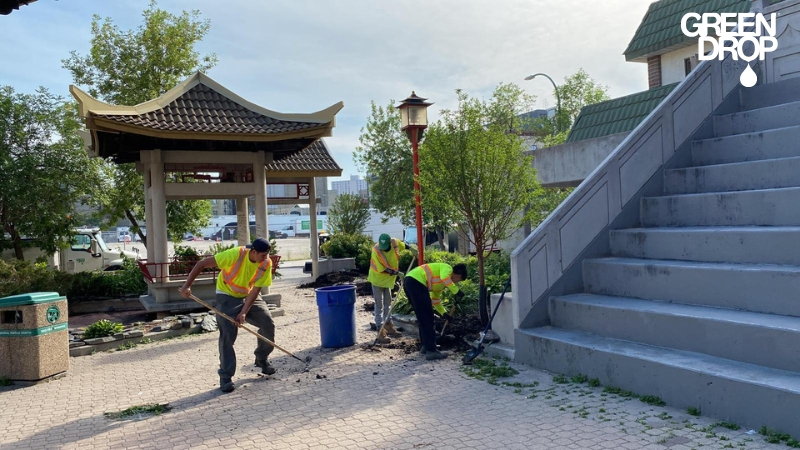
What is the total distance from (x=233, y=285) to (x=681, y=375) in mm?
4735

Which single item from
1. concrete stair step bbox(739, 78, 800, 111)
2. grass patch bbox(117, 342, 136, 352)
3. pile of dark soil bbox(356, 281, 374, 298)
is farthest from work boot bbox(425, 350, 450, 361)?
pile of dark soil bbox(356, 281, 374, 298)

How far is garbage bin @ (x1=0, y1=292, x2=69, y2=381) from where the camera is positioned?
749cm

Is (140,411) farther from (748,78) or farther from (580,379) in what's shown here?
(748,78)

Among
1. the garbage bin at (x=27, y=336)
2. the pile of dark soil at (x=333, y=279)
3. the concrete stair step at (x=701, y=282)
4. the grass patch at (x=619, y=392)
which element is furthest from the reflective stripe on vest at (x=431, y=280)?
the pile of dark soil at (x=333, y=279)

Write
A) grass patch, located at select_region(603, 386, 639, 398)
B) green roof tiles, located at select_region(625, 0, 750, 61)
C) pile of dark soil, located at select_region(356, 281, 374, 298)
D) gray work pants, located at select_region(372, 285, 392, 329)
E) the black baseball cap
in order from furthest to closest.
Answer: green roof tiles, located at select_region(625, 0, 750, 61), pile of dark soil, located at select_region(356, 281, 374, 298), gray work pants, located at select_region(372, 285, 392, 329), the black baseball cap, grass patch, located at select_region(603, 386, 639, 398)

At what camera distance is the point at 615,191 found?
24.5 feet

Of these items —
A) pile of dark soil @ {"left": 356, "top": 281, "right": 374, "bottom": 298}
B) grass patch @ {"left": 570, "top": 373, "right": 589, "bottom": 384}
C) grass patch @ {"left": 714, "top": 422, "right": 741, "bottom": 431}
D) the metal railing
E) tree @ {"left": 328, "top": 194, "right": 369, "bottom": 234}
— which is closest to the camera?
grass patch @ {"left": 714, "top": 422, "right": 741, "bottom": 431}

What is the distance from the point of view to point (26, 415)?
627 centimetres

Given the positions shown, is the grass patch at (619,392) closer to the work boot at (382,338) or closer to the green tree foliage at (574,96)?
the work boot at (382,338)

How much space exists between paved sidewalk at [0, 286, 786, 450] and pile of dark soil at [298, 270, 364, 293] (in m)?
9.61

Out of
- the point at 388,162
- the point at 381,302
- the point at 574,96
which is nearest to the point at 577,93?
the point at 574,96

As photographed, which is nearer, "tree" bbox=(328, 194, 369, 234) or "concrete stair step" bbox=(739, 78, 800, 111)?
"concrete stair step" bbox=(739, 78, 800, 111)

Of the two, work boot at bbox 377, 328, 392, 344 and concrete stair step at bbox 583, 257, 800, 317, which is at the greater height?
concrete stair step at bbox 583, 257, 800, 317

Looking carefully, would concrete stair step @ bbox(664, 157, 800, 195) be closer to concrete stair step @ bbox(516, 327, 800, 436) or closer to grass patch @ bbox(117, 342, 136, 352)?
concrete stair step @ bbox(516, 327, 800, 436)
